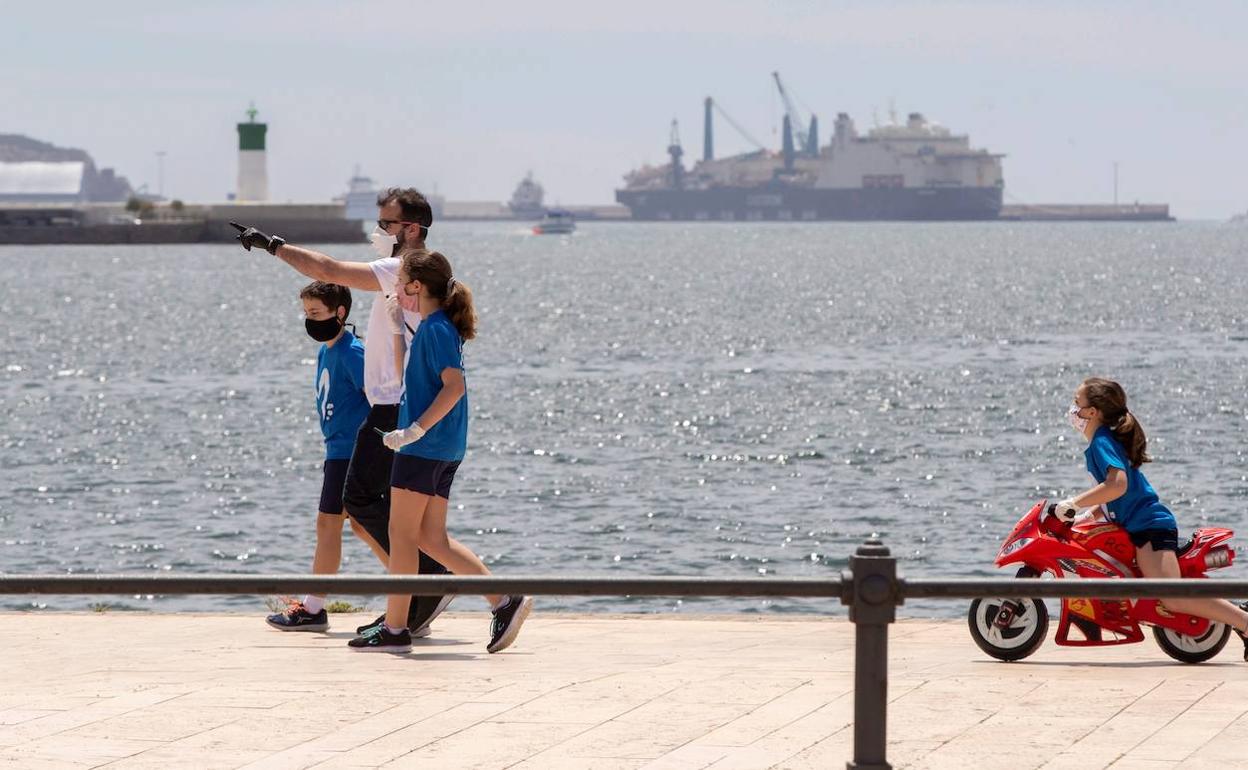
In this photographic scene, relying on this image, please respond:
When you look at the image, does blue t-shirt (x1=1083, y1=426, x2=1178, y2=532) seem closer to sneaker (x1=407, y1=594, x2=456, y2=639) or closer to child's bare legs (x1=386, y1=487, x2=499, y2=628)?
child's bare legs (x1=386, y1=487, x2=499, y2=628)

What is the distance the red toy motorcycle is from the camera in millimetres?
7248

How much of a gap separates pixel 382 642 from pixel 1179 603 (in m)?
2.92

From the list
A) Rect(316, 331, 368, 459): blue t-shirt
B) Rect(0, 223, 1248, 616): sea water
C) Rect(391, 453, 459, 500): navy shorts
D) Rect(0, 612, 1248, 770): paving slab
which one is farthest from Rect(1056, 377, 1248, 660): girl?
Rect(0, 223, 1248, 616): sea water

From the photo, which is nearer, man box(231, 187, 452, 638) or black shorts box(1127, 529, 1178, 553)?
black shorts box(1127, 529, 1178, 553)

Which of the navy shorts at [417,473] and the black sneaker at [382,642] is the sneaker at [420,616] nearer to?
the black sneaker at [382,642]

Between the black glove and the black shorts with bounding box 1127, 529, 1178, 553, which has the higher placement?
the black glove

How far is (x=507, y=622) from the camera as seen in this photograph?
7.43 m

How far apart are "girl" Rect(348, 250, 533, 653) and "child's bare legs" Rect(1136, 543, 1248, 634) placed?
89.5 inches

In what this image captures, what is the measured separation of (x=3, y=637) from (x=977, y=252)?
135 m

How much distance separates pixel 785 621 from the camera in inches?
339

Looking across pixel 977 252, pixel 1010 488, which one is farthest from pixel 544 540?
pixel 977 252

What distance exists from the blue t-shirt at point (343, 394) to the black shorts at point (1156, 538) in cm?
307

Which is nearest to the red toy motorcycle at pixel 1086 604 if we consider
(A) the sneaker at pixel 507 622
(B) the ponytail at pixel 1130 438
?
(B) the ponytail at pixel 1130 438

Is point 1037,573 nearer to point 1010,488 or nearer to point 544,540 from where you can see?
point 544,540
